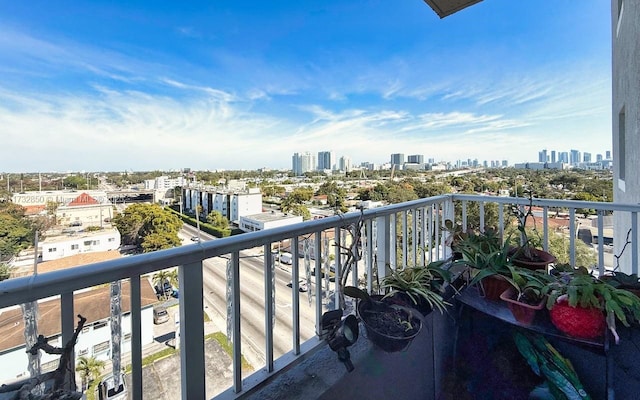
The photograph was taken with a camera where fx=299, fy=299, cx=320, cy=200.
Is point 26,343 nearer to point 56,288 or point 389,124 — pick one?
point 56,288

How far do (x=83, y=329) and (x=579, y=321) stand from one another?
1674 millimetres

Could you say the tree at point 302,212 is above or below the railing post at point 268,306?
above

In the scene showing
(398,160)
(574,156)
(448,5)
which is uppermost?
(448,5)

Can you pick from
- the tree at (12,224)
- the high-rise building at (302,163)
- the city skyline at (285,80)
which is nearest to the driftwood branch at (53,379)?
the tree at (12,224)

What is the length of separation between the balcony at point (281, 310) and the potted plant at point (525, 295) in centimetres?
25

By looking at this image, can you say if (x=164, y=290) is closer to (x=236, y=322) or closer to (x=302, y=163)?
(x=236, y=322)

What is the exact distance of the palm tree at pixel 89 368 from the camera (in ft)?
2.50

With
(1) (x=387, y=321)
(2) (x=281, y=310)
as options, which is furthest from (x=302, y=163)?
(1) (x=387, y=321)

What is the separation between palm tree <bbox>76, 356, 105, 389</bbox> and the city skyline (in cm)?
139

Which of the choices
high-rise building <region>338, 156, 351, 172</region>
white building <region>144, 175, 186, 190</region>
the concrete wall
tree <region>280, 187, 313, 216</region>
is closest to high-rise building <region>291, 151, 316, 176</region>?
high-rise building <region>338, 156, 351, 172</region>

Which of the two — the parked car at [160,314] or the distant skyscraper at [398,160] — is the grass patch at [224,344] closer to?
the parked car at [160,314]

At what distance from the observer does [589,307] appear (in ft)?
3.77

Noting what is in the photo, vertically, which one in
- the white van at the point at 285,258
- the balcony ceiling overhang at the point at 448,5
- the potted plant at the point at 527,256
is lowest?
the potted plant at the point at 527,256

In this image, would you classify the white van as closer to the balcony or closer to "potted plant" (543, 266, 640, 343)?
the balcony
